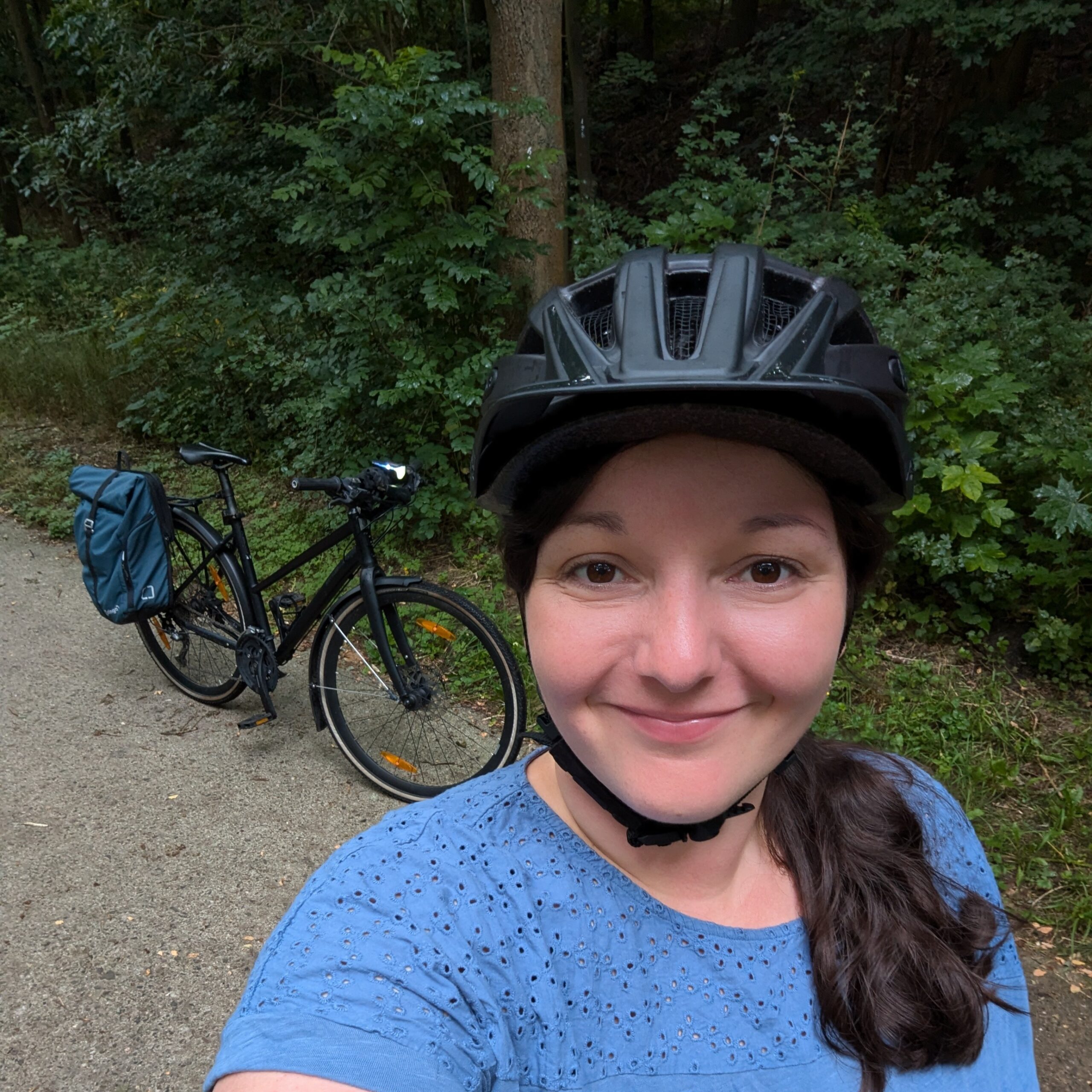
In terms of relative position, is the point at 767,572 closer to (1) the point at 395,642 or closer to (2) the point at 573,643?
(2) the point at 573,643

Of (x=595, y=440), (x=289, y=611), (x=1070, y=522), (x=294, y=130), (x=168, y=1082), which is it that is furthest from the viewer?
(x=294, y=130)

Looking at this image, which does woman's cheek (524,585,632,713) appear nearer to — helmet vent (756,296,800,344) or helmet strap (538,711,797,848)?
helmet strap (538,711,797,848)

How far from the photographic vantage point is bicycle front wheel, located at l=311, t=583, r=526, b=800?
11.2 feet

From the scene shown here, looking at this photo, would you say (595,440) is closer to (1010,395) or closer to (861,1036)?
(861,1036)

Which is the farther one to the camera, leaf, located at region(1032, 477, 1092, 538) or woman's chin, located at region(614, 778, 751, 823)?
leaf, located at region(1032, 477, 1092, 538)

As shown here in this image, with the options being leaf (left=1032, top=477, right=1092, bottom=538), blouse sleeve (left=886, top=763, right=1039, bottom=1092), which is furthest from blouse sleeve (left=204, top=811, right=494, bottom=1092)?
leaf (left=1032, top=477, right=1092, bottom=538)

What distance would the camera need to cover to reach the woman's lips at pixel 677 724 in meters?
0.97

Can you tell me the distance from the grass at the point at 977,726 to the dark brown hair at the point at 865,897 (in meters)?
1.96

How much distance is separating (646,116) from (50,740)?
11341mm

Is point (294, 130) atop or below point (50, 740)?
atop

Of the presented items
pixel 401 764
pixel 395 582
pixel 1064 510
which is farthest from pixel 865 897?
pixel 1064 510

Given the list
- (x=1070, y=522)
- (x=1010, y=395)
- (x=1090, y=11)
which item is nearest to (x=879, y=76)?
(x=1090, y=11)

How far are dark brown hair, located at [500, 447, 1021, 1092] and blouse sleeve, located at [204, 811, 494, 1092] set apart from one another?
395 mm

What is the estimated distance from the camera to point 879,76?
8.53 metres
